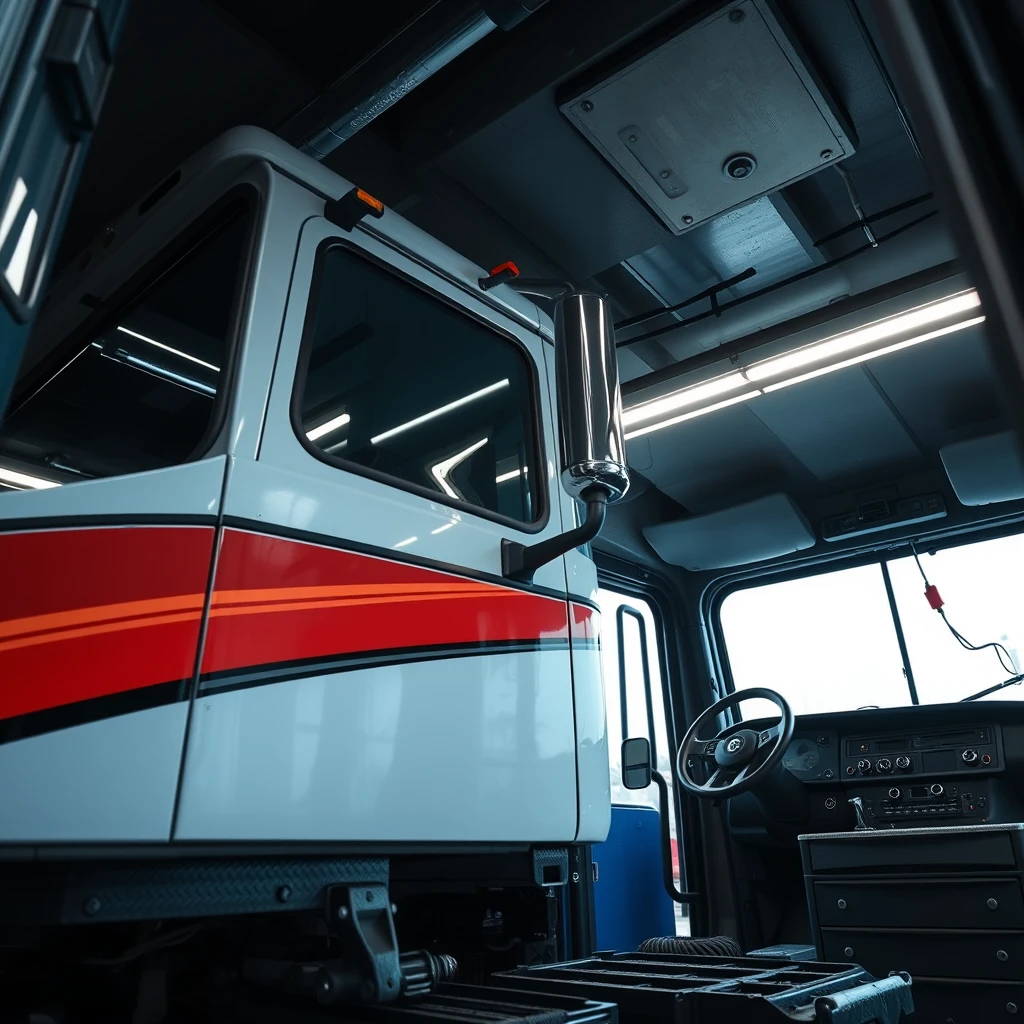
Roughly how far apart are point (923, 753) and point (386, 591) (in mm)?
3298

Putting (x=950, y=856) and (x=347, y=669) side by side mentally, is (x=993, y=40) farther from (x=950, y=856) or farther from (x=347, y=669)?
(x=950, y=856)

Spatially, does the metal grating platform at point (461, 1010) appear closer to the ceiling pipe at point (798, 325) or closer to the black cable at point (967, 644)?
the ceiling pipe at point (798, 325)

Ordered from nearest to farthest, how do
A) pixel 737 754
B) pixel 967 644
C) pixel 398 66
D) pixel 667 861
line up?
pixel 398 66 → pixel 737 754 → pixel 667 861 → pixel 967 644

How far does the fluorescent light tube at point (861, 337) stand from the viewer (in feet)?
10.2

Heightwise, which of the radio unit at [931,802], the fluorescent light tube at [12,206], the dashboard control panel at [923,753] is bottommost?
the radio unit at [931,802]

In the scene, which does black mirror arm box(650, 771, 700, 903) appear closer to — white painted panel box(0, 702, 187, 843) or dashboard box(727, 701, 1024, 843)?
dashboard box(727, 701, 1024, 843)

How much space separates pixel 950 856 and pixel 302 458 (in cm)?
288

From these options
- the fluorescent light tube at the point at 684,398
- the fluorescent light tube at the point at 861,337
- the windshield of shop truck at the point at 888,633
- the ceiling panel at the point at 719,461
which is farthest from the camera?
the ceiling panel at the point at 719,461

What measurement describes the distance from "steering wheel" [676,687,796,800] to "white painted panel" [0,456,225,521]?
2.88 m

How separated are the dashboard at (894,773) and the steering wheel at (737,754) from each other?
14 cm

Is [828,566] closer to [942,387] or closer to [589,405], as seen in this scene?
[942,387]

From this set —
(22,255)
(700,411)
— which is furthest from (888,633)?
(22,255)

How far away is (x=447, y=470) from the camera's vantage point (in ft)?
6.19

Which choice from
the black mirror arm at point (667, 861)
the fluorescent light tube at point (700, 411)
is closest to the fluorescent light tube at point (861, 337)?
the fluorescent light tube at point (700, 411)
